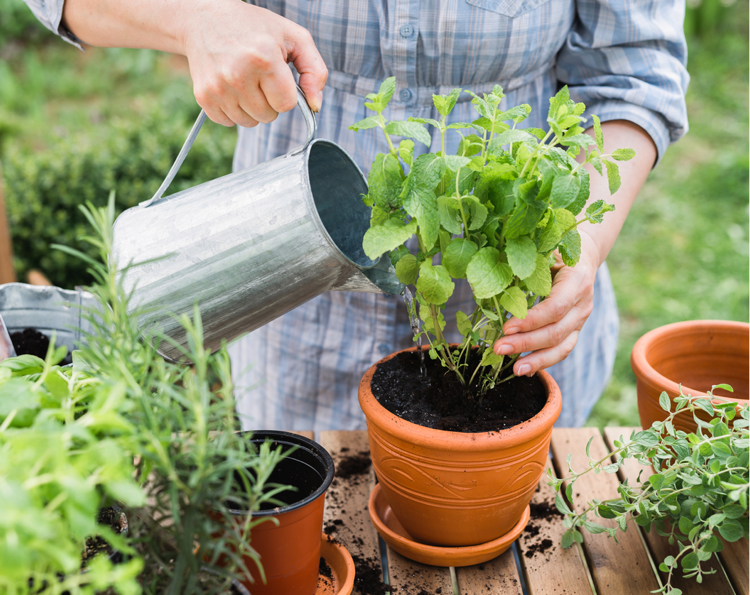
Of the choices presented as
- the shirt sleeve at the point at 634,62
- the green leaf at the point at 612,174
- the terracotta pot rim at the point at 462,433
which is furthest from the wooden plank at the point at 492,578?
the shirt sleeve at the point at 634,62

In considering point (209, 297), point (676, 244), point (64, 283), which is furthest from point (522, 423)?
Result: point (676, 244)

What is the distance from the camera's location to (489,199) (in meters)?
0.77

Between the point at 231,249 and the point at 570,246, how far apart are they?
1.40 ft

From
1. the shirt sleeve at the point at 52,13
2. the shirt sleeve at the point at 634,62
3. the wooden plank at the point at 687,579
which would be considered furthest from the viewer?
the shirt sleeve at the point at 634,62

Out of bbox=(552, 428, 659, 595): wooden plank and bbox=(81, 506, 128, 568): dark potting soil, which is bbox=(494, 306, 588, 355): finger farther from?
bbox=(81, 506, 128, 568): dark potting soil

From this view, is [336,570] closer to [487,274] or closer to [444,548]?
[444,548]

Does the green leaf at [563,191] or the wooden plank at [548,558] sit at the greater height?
the green leaf at [563,191]

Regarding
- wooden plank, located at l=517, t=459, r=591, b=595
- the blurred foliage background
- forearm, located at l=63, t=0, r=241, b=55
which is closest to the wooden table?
wooden plank, located at l=517, t=459, r=591, b=595

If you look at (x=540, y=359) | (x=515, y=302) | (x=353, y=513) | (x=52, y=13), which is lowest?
(x=353, y=513)

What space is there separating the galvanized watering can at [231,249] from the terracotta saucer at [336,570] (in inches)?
12.5

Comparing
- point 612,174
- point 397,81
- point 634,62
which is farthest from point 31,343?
point 634,62

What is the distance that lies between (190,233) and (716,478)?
27.0 inches

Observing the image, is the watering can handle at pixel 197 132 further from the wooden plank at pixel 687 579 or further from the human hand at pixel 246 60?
the wooden plank at pixel 687 579

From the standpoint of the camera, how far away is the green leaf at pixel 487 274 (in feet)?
2.42
